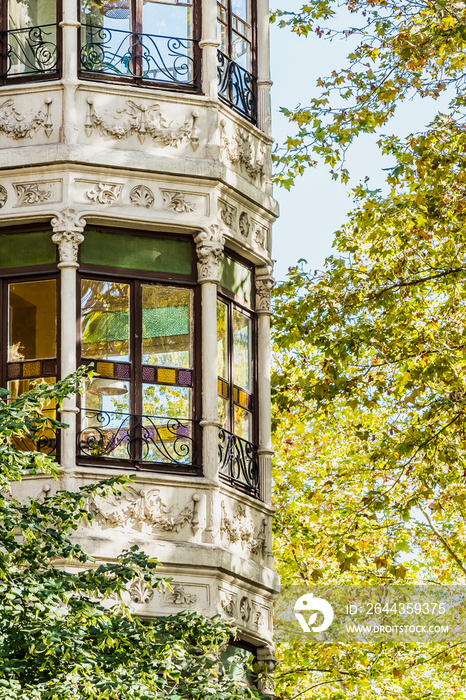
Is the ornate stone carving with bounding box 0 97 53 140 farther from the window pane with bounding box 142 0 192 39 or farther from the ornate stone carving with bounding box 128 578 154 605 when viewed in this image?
the ornate stone carving with bounding box 128 578 154 605

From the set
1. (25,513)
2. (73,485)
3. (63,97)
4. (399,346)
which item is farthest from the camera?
(399,346)

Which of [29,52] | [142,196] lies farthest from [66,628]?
[29,52]

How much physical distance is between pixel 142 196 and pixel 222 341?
1.93m

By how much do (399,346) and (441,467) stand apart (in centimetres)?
216

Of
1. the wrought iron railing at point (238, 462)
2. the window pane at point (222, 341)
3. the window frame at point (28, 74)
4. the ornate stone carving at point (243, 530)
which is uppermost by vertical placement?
the window frame at point (28, 74)

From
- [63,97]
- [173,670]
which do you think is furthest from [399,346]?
[173,670]

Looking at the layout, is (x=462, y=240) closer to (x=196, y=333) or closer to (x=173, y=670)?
(x=196, y=333)

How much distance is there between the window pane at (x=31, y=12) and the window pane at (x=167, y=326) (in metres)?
3.49

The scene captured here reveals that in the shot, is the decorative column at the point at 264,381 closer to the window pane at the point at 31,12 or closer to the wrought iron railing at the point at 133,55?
the wrought iron railing at the point at 133,55

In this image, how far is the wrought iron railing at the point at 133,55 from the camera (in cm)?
1661

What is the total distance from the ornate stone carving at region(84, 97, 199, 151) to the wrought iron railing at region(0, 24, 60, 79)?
2.45 feet

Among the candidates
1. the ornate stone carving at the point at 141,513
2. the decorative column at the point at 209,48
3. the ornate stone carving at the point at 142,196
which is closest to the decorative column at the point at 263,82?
the decorative column at the point at 209,48

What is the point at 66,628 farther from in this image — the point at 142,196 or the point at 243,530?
the point at 142,196

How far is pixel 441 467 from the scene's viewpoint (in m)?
20.6
